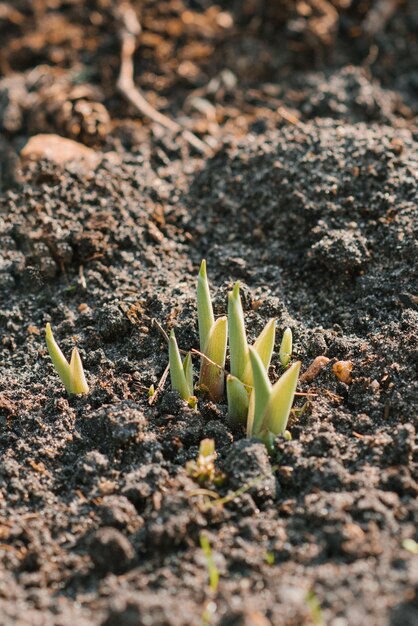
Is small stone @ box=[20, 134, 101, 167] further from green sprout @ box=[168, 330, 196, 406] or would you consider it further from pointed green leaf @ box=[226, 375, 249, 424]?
pointed green leaf @ box=[226, 375, 249, 424]

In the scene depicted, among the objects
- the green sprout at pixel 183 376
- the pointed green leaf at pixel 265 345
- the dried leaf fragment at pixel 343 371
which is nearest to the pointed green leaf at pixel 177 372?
the green sprout at pixel 183 376

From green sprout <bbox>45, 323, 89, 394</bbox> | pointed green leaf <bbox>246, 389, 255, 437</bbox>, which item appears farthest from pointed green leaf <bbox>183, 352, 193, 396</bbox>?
green sprout <bbox>45, 323, 89, 394</bbox>

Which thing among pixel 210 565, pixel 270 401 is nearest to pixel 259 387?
pixel 270 401

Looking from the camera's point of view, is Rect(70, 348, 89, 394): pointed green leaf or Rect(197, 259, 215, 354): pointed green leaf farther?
Rect(70, 348, 89, 394): pointed green leaf

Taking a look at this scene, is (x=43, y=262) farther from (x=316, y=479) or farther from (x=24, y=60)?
(x=24, y=60)

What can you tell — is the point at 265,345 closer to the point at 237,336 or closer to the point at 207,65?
the point at 237,336

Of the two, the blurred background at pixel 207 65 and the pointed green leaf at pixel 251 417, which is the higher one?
the blurred background at pixel 207 65

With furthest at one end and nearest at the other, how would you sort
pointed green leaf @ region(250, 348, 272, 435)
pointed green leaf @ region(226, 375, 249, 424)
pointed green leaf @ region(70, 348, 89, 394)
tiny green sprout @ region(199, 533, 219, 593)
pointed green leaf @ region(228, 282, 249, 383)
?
pointed green leaf @ region(70, 348, 89, 394) → pointed green leaf @ region(226, 375, 249, 424) → pointed green leaf @ region(228, 282, 249, 383) → pointed green leaf @ region(250, 348, 272, 435) → tiny green sprout @ region(199, 533, 219, 593)

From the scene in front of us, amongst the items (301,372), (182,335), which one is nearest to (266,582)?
(301,372)

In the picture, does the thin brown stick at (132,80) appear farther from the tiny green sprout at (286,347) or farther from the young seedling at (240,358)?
the young seedling at (240,358)
